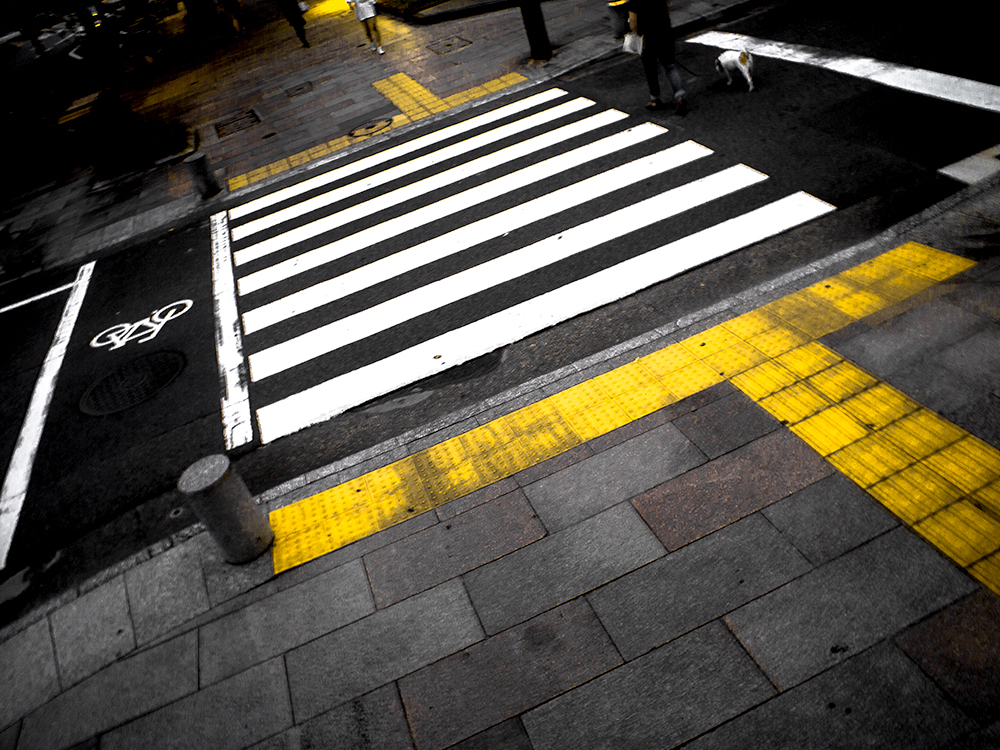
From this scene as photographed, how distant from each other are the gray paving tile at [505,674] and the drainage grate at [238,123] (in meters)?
14.3

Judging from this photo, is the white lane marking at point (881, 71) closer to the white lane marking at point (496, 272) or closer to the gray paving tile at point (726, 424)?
the white lane marking at point (496, 272)

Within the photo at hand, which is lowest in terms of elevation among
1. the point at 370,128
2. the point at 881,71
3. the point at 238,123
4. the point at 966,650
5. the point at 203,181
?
the point at 966,650

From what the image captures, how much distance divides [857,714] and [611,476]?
1851mm

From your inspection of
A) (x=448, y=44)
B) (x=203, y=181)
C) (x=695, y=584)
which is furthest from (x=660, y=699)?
(x=448, y=44)

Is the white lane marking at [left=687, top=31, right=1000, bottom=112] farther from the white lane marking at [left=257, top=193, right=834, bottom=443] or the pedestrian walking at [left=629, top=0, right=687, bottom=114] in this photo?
the white lane marking at [left=257, top=193, right=834, bottom=443]

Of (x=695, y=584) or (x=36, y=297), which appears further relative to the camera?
(x=36, y=297)

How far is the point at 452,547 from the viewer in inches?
158

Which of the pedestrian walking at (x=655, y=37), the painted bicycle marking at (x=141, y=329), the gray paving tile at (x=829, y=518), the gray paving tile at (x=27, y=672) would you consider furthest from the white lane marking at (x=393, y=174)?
the gray paving tile at (x=829, y=518)

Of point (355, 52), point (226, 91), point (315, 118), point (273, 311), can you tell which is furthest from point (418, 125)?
point (226, 91)

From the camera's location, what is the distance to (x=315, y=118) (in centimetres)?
1355

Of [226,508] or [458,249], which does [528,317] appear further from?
[226,508]

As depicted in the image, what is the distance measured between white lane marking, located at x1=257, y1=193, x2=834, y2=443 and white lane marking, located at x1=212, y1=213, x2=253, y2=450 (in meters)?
0.23

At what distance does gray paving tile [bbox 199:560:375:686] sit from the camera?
3707 millimetres

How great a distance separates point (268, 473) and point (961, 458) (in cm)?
490
